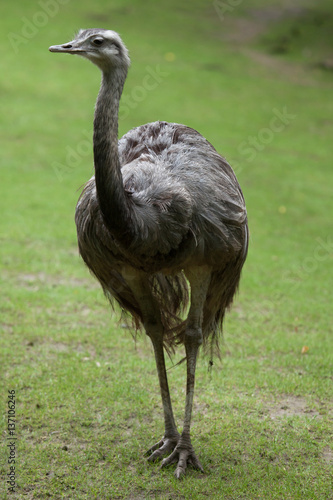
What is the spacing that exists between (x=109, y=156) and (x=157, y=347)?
1.48 m

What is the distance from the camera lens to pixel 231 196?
13.5ft

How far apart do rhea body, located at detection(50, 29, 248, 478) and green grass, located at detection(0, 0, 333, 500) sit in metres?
0.42

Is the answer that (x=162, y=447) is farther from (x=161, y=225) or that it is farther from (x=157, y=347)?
(x=161, y=225)

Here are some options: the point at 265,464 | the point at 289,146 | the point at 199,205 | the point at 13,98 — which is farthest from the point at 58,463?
the point at 13,98

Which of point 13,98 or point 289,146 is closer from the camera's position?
point 289,146

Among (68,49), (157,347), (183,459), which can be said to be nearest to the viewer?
(68,49)

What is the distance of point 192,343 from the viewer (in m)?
4.17

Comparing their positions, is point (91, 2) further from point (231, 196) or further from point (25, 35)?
point (231, 196)

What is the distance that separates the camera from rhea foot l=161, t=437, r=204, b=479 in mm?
4004

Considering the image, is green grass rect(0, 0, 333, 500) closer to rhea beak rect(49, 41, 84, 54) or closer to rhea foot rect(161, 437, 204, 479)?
rhea foot rect(161, 437, 204, 479)

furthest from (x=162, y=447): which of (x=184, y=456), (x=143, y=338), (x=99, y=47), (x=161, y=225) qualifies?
(x=99, y=47)

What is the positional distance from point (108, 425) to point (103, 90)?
2.29 meters

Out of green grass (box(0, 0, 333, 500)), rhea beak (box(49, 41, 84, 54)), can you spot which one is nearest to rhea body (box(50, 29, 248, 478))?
rhea beak (box(49, 41, 84, 54))

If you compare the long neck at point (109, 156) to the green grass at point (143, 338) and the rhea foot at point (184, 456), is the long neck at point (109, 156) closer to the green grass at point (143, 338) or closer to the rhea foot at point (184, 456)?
the rhea foot at point (184, 456)
